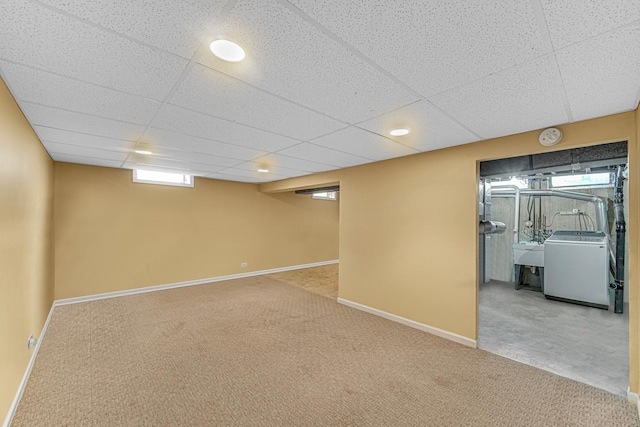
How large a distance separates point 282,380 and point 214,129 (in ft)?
7.64

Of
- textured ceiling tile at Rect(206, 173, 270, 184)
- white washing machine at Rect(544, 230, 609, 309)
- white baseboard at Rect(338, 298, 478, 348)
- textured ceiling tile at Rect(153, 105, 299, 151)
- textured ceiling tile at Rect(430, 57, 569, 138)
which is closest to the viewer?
textured ceiling tile at Rect(430, 57, 569, 138)

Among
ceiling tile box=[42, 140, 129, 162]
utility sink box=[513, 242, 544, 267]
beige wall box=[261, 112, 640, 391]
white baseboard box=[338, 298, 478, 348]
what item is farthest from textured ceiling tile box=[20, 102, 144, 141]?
utility sink box=[513, 242, 544, 267]

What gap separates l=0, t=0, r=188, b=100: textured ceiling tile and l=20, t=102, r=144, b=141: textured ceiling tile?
0.82 meters

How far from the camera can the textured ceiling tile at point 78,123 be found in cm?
211

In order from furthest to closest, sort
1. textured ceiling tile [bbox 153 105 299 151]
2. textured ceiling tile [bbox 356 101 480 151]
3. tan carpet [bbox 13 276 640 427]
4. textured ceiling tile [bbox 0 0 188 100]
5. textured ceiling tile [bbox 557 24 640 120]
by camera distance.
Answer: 1. textured ceiling tile [bbox 153 105 299 151]
2. textured ceiling tile [bbox 356 101 480 151]
3. tan carpet [bbox 13 276 640 427]
4. textured ceiling tile [bbox 557 24 640 120]
5. textured ceiling tile [bbox 0 0 188 100]

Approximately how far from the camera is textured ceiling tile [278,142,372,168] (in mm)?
3154

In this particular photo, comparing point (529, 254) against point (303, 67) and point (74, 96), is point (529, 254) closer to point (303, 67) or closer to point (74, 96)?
point (303, 67)

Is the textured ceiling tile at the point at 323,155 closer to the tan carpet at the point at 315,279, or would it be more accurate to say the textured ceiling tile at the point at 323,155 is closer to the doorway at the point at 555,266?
the doorway at the point at 555,266

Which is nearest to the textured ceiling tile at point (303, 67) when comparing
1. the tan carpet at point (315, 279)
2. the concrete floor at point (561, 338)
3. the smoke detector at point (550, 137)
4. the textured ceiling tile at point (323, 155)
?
the textured ceiling tile at point (323, 155)

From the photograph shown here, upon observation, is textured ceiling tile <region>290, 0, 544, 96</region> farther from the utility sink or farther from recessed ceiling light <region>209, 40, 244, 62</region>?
the utility sink

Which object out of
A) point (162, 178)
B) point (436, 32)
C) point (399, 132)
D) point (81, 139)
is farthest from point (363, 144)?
point (162, 178)

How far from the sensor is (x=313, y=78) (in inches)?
62.4

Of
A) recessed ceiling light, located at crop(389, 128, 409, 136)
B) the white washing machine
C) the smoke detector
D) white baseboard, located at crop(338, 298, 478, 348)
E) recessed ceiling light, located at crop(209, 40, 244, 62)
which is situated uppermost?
recessed ceiling light, located at crop(209, 40, 244, 62)

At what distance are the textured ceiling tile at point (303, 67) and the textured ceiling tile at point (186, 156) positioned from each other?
7.12 feet
